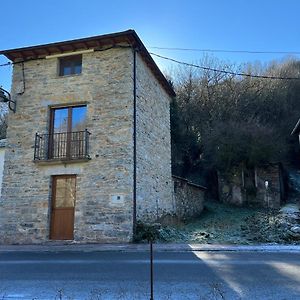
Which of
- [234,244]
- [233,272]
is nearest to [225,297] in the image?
[233,272]

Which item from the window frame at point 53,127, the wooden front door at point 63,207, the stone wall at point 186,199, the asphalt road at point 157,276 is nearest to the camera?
the asphalt road at point 157,276

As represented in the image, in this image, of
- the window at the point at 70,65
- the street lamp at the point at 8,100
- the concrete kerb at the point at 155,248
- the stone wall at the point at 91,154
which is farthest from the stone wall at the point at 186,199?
the street lamp at the point at 8,100

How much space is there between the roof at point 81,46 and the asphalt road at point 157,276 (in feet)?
24.7

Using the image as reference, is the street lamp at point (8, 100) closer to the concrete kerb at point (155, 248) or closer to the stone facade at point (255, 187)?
the concrete kerb at point (155, 248)

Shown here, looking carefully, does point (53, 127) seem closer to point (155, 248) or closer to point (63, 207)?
point (63, 207)

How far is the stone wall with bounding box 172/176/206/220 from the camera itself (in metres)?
17.5

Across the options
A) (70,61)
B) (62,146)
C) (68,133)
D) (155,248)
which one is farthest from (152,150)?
(155,248)

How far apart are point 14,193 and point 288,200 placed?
601 inches

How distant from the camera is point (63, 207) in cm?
1246

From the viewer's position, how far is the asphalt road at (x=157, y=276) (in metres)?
5.17

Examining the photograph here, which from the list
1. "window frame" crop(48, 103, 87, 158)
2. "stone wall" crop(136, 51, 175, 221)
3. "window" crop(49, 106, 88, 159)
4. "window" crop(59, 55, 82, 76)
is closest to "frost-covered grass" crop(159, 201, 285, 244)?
"stone wall" crop(136, 51, 175, 221)

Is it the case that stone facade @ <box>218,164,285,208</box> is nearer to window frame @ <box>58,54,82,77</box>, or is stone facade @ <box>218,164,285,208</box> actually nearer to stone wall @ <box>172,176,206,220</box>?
stone wall @ <box>172,176,206,220</box>

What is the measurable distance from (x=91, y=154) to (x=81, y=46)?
4135 mm

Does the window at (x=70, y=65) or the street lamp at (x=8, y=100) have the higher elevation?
the window at (x=70, y=65)
